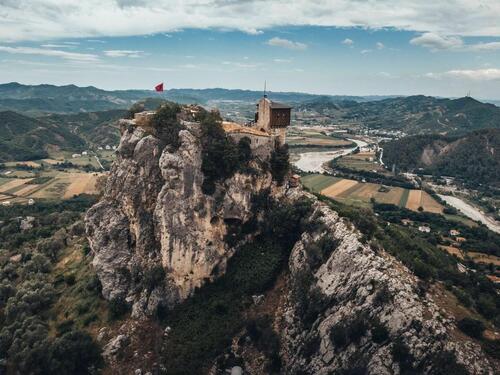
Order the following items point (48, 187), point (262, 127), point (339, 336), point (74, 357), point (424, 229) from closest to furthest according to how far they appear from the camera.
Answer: point (339, 336) < point (74, 357) < point (262, 127) < point (424, 229) < point (48, 187)

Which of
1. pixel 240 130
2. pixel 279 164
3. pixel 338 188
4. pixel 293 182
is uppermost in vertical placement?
pixel 240 130

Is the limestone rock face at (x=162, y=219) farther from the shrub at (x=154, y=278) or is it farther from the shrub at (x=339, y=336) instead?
the shrub at (x=339, y=336)

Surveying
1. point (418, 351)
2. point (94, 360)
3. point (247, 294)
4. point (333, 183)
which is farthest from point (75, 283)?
point (333, 183)

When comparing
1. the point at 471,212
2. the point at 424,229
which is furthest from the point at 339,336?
the point at 471,212

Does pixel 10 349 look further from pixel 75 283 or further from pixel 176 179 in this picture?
pixel 176 179

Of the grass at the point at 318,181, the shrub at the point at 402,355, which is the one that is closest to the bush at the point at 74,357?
the shrub at the point at 402,355

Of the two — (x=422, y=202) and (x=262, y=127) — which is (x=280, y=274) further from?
(x=422, y=202)

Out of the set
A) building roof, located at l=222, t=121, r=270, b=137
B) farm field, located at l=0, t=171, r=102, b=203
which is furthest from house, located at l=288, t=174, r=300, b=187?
farm field, located at l=0, t=171, r=102, b=203
